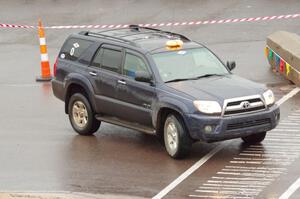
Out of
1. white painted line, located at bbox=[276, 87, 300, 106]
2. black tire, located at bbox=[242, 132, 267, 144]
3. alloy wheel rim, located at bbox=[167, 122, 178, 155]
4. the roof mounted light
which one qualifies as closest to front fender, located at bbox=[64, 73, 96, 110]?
the roof mounted light

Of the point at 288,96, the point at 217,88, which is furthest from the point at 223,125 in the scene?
the point at 288,96

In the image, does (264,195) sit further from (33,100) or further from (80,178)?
(33,100)

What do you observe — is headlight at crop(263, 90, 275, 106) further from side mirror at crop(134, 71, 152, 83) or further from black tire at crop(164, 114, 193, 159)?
side mirror at crop(134, 71, 152, 83)

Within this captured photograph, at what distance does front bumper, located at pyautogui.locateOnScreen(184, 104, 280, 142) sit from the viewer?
12.1 meters

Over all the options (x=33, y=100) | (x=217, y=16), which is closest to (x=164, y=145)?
(x=33, y=100)

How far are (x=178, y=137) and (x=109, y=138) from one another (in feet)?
7.19

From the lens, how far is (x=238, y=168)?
12031 mm

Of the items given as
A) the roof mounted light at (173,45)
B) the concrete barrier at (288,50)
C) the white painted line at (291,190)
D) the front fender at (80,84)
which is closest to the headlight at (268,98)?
the white painted line at (291,190)

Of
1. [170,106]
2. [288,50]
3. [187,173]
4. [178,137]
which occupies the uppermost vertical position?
[170,106]

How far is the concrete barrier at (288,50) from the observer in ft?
57.0

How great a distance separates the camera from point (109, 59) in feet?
45.7

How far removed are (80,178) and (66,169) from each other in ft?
1.91

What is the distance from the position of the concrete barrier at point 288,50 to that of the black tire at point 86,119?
5.14 m

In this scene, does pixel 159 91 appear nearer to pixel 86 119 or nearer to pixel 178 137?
pixel 178 137
